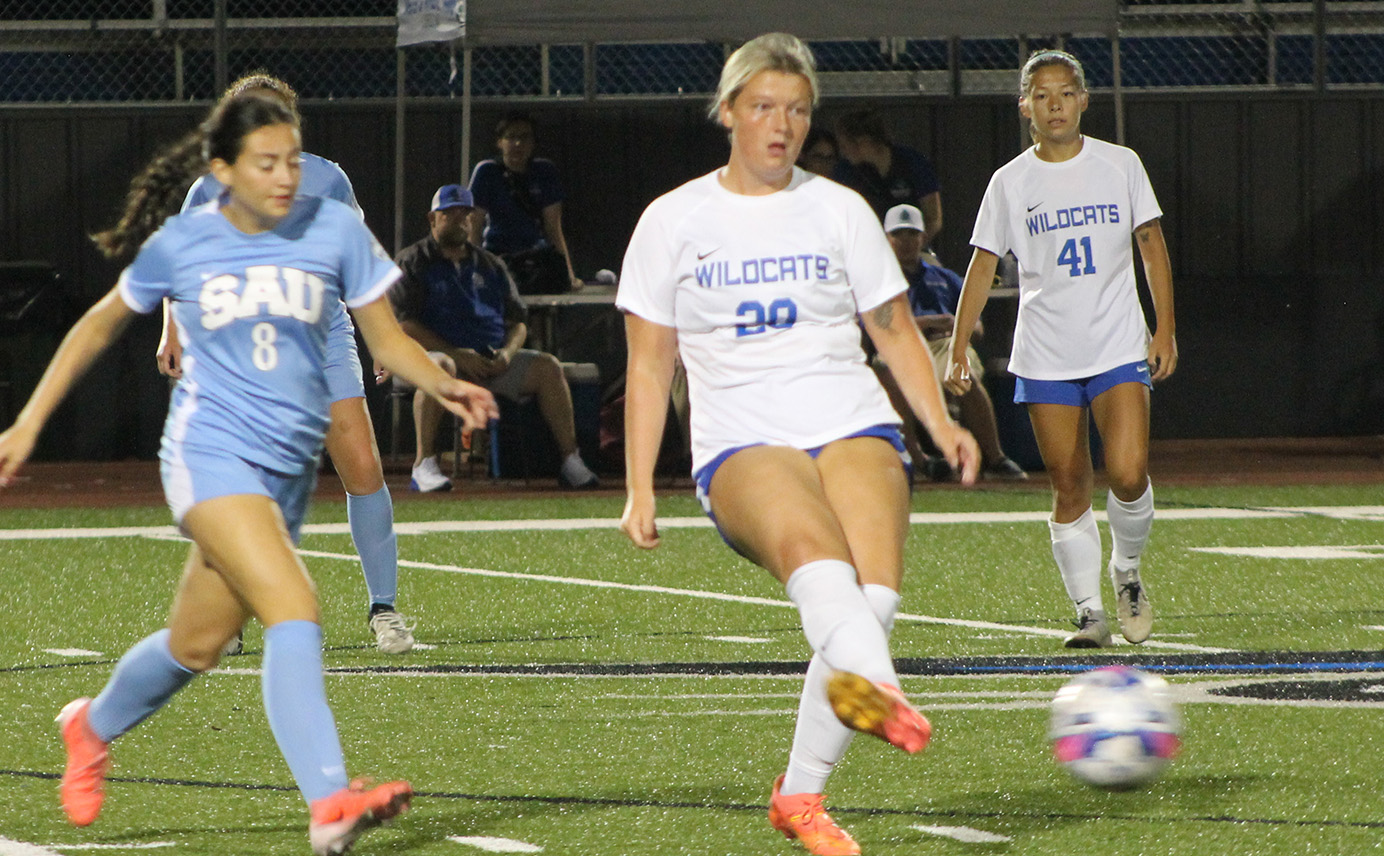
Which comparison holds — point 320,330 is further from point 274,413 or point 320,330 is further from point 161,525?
point 161,525

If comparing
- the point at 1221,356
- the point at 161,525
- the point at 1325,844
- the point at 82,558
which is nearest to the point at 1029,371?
the point at 1325,844

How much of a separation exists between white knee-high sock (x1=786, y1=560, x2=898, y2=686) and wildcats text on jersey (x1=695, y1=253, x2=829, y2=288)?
689 millimetres

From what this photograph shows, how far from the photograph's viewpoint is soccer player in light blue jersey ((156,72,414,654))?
7.35 m

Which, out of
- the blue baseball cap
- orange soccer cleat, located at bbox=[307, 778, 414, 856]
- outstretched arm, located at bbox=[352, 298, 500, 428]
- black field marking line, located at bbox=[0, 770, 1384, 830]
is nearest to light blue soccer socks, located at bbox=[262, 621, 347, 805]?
orange soccer cleat, located at bbox=[307, 778, 414, 856]

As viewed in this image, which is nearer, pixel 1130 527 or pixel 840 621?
pixel 840 621

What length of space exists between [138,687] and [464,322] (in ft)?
32.0

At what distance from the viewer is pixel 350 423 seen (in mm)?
7434

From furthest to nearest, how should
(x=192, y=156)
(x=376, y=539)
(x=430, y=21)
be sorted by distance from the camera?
(x=430, y=21) < (x=376, y=539) < (x=192, y=156)

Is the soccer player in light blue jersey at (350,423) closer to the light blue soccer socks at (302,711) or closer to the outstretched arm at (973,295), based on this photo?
the outstretched arm at (973,295)

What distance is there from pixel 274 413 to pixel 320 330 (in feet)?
0.75

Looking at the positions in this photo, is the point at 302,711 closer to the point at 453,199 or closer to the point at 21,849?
the point at 21,849

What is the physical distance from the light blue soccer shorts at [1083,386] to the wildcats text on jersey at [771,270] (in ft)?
10.2

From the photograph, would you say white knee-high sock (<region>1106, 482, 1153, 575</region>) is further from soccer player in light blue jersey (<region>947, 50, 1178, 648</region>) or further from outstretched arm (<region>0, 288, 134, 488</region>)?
outstretched arm (<region>0, 288, 134, 488</region>)

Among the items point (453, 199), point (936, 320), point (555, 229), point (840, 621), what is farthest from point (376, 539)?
point (555, 229)
